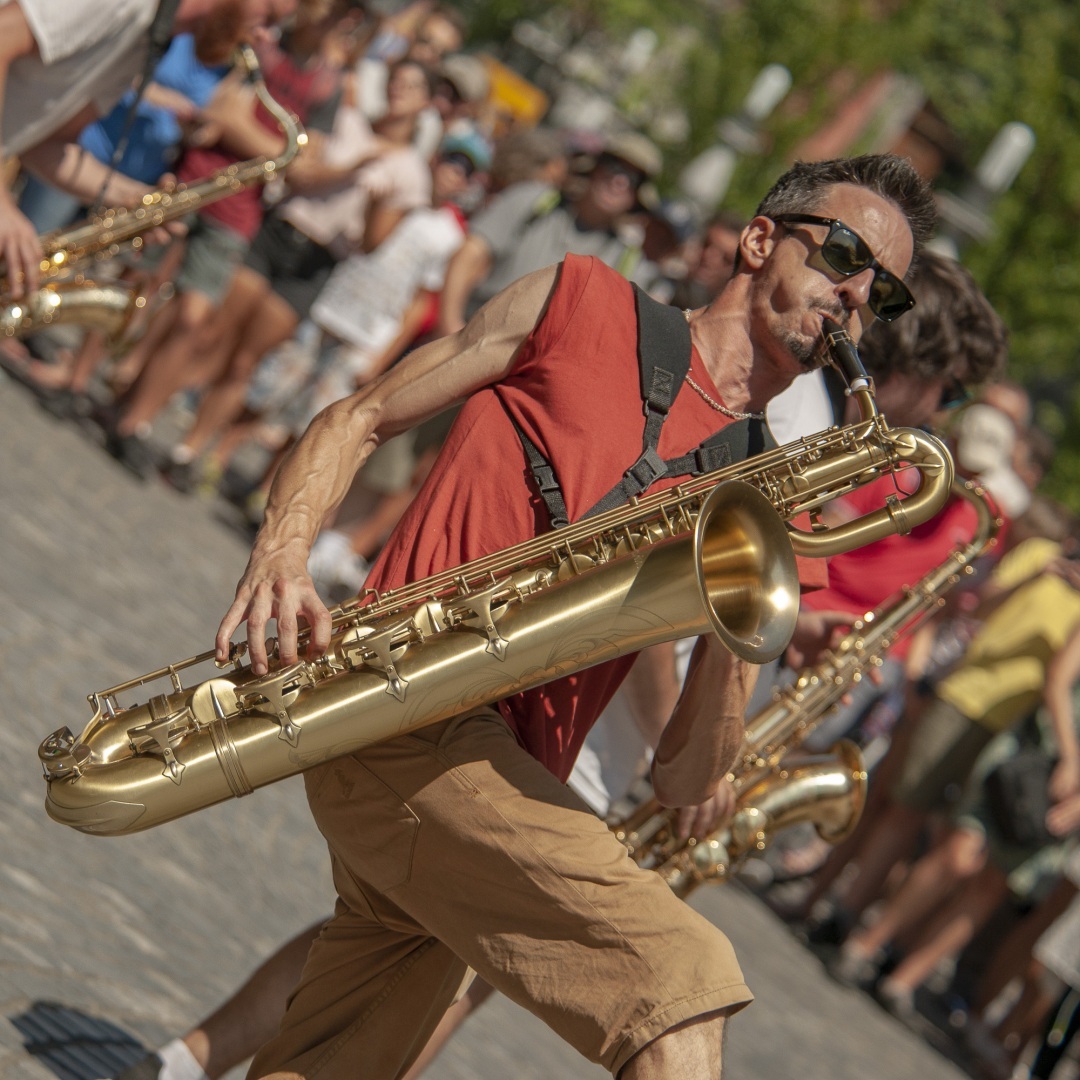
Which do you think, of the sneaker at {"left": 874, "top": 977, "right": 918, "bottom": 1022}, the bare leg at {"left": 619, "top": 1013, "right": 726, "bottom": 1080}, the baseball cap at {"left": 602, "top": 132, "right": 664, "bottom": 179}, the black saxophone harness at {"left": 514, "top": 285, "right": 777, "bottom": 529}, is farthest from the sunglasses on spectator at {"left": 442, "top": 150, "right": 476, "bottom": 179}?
the bare leg at {"left": 619, "top": 1013, "right": 726, "bottom": 1080}

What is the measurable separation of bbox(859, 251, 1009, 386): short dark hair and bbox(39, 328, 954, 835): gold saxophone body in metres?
1.78

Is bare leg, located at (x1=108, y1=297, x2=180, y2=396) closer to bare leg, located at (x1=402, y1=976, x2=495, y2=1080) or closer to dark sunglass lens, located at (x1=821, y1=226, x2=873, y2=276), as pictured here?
bare leg, located at (x1=402, y1=976, x2=495, y2=1080)

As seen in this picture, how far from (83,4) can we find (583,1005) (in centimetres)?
317

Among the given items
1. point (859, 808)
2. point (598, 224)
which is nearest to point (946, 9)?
point (598, 224)

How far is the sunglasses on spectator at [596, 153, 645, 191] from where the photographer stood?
788cm

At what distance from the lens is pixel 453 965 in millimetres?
3150

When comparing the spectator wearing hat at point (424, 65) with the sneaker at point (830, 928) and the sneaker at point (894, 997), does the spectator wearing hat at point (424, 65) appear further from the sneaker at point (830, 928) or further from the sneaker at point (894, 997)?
the sneaker at point (894, 997)

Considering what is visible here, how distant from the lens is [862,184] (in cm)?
327

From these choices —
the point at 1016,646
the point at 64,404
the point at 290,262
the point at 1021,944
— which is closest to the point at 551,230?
the point at 290,262

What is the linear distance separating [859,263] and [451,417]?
16.0 ft

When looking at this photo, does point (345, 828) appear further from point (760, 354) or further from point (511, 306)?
point (760, 354)

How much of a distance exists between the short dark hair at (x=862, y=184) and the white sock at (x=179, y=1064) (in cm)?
229

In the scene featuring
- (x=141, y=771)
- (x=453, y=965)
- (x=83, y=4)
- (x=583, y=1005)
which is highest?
(x=83, y=4)

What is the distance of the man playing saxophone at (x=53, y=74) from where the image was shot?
4203 mm
